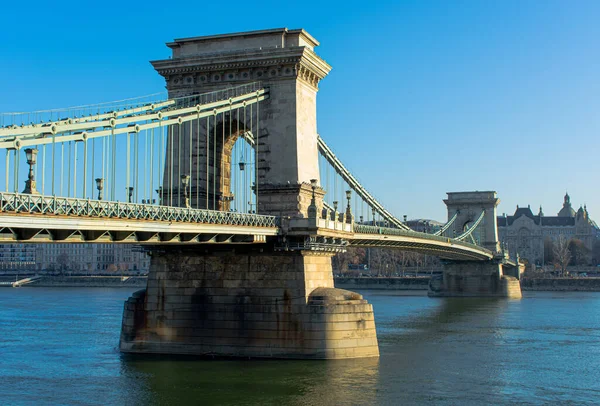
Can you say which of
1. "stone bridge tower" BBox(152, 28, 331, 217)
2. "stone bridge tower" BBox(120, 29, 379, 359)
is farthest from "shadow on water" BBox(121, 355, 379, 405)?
"stone bridge tower" BBox(152, 28, 331, 217)

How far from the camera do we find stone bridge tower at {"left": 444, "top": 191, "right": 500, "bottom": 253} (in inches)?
4198

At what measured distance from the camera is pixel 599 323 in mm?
56219

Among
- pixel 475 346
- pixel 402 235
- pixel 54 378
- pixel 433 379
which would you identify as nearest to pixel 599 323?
pixel 402 235

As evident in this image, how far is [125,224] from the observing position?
23859 mm

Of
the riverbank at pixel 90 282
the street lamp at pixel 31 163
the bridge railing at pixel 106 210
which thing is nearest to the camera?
the bridge railing at pixel 106 210

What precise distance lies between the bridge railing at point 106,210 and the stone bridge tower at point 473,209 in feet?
260

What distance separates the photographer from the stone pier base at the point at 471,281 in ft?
302

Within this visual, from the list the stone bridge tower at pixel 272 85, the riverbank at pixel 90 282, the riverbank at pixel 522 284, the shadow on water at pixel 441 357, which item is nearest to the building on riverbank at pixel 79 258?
the riverbank at pixel 90 282

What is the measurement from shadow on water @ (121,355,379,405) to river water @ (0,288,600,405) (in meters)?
0.04

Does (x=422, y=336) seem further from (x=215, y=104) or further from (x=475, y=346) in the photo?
(x=215, y=104)

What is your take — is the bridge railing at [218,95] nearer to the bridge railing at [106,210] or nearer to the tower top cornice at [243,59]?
the tower top cornice at [243,59]

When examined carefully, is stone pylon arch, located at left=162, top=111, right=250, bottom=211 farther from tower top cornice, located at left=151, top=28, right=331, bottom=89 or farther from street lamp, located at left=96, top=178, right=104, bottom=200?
street lamp, located at left=96, top=178, right=104, bottom=200

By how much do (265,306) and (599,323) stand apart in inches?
1266

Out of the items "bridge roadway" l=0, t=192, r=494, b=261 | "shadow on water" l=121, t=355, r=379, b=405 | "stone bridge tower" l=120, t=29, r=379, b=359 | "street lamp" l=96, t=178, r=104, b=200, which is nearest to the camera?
"bridge roadway" l=0, t=192, r=494, b=261
